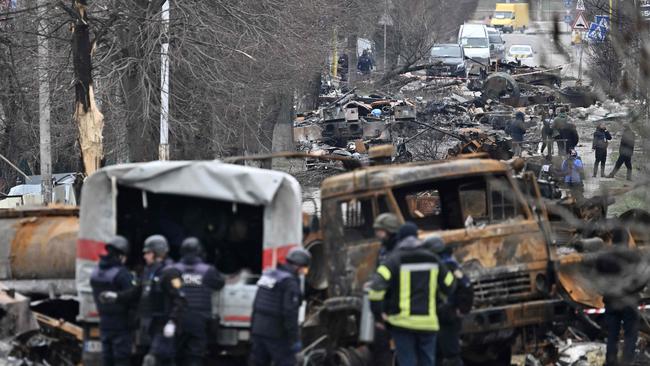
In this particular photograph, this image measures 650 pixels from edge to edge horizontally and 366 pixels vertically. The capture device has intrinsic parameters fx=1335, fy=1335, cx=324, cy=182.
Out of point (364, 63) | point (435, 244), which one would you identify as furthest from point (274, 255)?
point (364, 63)

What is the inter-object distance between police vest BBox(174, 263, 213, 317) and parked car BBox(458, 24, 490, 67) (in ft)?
187

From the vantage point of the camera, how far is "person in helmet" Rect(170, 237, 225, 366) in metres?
11.7

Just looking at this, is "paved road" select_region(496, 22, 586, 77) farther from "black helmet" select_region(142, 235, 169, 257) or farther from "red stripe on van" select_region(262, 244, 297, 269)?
"black helmet" select_region(142, 235, 169, 257)

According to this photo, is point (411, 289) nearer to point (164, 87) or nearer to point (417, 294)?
point (417, 294)

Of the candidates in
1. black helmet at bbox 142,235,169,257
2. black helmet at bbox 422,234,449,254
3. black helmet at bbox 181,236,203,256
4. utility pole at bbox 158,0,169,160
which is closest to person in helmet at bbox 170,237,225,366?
black helmet at bbox 181,236,203,256

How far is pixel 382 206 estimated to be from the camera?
13.4 m

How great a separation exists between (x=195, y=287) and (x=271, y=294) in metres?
0.76

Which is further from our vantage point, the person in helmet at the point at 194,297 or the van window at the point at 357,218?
the van window at the point at 357,218

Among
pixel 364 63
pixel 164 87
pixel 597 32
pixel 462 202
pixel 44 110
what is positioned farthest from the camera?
pixel 364 63

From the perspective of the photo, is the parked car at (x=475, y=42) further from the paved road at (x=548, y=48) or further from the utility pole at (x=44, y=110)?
the paved road at (x=548, y=48)

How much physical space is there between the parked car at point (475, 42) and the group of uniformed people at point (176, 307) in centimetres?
5704

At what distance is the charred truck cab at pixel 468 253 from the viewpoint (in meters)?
13.0

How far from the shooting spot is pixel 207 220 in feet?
43.7

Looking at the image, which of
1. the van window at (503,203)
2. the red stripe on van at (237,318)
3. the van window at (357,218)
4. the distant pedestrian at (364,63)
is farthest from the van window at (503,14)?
the red stripe on van at (237,318)
